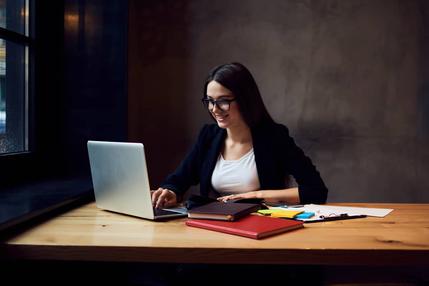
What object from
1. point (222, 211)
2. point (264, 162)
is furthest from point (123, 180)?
point (264, 162)

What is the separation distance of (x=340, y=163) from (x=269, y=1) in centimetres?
117

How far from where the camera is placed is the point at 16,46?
201 cm

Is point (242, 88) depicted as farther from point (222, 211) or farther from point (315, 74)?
point (315, 74)

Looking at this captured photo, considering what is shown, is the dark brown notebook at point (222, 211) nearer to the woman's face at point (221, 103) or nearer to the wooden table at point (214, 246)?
the wooden table at point (214, 246)

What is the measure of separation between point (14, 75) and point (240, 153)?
1127 mm

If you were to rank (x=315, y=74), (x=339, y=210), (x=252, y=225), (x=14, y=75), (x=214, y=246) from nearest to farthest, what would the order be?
(x=214, y=246)
(x=252, y=225)
(x=339, y=210)
(x=14, y=75)
(x=315, y=74)

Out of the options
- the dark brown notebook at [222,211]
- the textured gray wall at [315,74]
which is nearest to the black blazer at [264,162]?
the dark brown notebook at [222,211]

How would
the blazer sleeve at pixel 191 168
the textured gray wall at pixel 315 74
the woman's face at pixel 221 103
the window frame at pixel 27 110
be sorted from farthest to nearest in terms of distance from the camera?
the textured gray wall at pixel 315 74 < the blazer sleeve at pixel 191 168 < the woman's face at pixel 221 103 < the window frame at pixel 27 110

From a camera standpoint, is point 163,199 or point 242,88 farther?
point 242,88

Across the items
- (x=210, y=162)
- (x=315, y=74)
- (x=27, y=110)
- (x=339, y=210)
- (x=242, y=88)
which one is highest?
(x=315, y=74)

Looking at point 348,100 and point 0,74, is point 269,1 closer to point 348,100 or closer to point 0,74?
point 348,100

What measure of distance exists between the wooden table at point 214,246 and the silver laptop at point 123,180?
12 cm

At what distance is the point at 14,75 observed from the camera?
6.66 feet

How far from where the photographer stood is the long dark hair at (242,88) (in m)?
2.06
